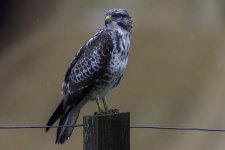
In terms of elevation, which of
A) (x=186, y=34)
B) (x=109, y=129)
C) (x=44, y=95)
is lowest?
(x=109, y=129)

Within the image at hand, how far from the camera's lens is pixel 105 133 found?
531 cm

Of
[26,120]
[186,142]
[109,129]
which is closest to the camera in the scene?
[109,129]

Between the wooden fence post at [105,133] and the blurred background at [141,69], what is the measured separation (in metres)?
5.66

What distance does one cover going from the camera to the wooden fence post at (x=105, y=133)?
5.29 m

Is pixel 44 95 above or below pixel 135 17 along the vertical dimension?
below

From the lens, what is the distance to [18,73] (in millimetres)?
12234

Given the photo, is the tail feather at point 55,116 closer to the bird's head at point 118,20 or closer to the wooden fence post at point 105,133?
the bird's head at point 118,20

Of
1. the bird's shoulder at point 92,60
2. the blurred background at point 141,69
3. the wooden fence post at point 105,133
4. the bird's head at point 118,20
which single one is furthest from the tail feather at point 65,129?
the blurred background at point 141,69

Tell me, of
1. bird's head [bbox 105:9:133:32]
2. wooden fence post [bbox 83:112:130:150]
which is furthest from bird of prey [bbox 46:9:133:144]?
wooden fence post [bbox 83:112:130:150]

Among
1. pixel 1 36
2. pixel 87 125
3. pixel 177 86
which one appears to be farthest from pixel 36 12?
pixel 87 125

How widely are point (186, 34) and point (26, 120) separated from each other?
7.05 ft

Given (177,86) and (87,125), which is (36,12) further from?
(87,125)

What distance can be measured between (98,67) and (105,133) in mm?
1727

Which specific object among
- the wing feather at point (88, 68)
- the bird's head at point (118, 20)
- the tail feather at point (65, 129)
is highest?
the bird's head at point (118, 20)
